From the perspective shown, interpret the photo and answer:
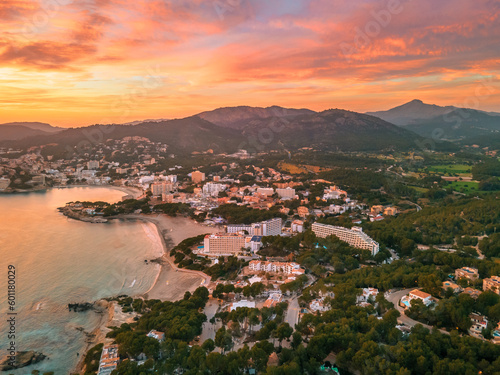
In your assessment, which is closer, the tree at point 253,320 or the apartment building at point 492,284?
the tree at point 253,320

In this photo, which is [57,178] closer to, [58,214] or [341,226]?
[58,214]

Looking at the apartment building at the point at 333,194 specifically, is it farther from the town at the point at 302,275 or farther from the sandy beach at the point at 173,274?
the sandy beach at the point at 173,274

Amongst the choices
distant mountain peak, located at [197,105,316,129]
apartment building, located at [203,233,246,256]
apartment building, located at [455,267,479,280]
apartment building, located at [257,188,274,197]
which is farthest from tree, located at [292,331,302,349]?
distant mountain peak, located at [197,105,316,129]

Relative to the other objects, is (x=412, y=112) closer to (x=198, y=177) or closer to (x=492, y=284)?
(x=198, y=177)

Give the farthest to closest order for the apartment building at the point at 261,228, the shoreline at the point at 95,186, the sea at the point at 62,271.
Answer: the shoreline at the point at 95,186, the apartment building at the point at 261,228, the sea at the point at 62,271

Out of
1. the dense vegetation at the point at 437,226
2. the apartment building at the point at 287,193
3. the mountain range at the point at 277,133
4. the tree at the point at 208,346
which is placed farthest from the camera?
the mountain range at the point at 277,133

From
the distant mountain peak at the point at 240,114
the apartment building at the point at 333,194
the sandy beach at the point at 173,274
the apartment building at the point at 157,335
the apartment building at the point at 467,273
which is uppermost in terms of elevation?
the distant mountain peak at the point at 240,114

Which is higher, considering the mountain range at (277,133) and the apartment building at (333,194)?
the mountain range at (277,133)

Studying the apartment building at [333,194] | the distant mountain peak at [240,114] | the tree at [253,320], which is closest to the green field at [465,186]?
the apartment building at [333,194]
